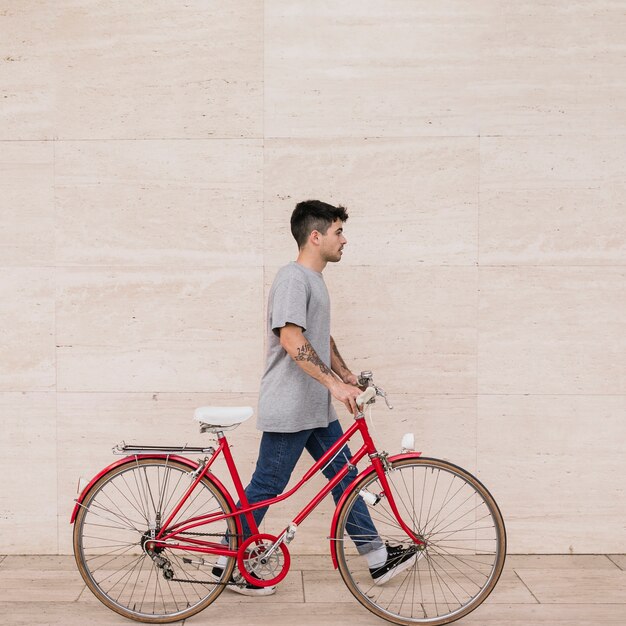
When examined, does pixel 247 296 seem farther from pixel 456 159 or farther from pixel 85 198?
pixel 456 159

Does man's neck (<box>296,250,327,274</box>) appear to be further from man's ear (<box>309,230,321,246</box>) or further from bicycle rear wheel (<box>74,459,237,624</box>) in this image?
bicycle rear wheel (<box>74,459,237,624</box>)

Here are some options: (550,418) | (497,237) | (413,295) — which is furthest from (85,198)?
(550,418)

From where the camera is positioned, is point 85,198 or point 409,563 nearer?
point 409,563

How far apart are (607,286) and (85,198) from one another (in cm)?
296

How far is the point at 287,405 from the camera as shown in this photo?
3.54m

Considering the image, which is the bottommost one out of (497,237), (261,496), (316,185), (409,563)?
(409,563)

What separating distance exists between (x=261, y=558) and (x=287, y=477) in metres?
0.40

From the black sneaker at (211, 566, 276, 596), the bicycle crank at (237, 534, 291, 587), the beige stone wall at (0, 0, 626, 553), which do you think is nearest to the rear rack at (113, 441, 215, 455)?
the bicycle crank at (237, 534, 291, 587)

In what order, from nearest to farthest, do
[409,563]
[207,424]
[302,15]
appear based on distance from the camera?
[207,424] → [409,563] → [302,15]

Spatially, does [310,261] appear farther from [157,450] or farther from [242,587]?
[242,587]

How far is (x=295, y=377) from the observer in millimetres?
3564

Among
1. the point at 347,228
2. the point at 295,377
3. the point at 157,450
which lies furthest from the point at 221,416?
the point at 347,228

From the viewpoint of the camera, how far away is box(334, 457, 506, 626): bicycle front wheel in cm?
337

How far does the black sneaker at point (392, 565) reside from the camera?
11.7 ft
